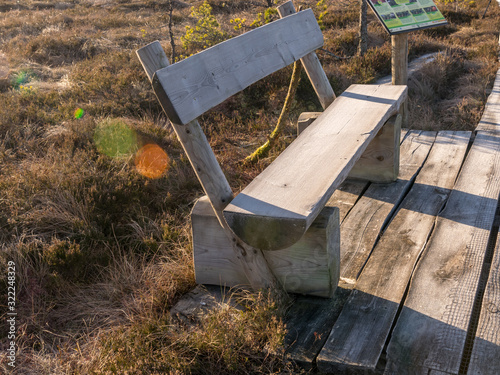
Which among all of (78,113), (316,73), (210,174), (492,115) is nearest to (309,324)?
(210,174)

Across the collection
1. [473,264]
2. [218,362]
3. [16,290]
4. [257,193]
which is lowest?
[473,264]

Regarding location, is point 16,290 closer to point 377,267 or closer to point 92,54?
point 377,267

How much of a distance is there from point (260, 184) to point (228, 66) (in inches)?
29.5

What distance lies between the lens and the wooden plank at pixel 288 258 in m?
2.34

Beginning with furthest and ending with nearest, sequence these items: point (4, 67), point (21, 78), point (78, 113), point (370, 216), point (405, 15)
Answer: point (4, 67), point (21, 78), point (78, 113), point (405, 15), point (370, 216)

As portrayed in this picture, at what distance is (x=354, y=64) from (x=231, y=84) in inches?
213

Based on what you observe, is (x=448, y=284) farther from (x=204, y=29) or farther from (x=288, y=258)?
(x=204, y=29)

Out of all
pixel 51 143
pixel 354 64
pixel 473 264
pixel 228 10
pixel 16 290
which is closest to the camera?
pixel 473 264

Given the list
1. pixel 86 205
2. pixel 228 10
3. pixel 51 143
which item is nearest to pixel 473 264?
pixel 86 205

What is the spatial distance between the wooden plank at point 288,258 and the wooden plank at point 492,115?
3.09 m

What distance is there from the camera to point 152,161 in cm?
473

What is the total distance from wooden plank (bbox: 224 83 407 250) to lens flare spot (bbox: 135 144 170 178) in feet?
6.32

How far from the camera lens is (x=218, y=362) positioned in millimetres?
2084

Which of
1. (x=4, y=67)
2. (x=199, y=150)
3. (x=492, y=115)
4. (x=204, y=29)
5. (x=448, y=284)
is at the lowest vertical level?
(x=492, y=115)
